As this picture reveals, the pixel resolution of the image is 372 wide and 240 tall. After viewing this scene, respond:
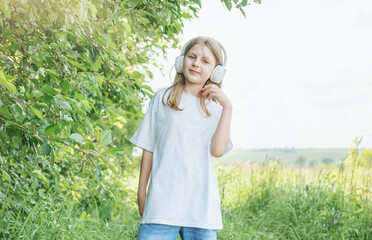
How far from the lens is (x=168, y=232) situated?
1972mm

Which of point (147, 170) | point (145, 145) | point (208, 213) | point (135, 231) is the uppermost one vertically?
point (145, 145)

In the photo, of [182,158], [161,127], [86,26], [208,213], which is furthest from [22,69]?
[208,213]

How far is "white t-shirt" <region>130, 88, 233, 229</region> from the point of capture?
197 cm

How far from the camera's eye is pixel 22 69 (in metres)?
2.43

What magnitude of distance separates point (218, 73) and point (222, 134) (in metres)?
0.36

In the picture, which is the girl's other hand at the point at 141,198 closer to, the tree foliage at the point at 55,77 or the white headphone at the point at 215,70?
the tree foliage at the point at 55,77

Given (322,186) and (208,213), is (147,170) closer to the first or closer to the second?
(208,213)

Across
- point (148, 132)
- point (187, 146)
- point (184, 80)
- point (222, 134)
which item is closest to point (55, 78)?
point (148, 132)

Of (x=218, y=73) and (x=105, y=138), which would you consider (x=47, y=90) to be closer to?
(x=105, y=138)

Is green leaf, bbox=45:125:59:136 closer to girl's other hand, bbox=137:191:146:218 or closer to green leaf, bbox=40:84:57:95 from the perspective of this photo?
green leaf, bbox=40:84:57:95

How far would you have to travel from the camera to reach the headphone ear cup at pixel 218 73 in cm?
222

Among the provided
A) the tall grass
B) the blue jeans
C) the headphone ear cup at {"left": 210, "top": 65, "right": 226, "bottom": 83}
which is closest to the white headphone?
the headphone ear cup at {"left": 210, "top": 65, "right": 226, "bottom": 83}

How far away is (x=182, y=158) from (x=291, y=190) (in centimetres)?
345

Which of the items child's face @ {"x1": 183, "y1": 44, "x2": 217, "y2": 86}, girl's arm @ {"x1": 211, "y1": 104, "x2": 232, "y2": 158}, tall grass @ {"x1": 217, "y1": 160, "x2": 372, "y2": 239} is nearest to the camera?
girl's arm @ {"x1": 211, "y1": 104, "x2": 232, "y2": 158}
